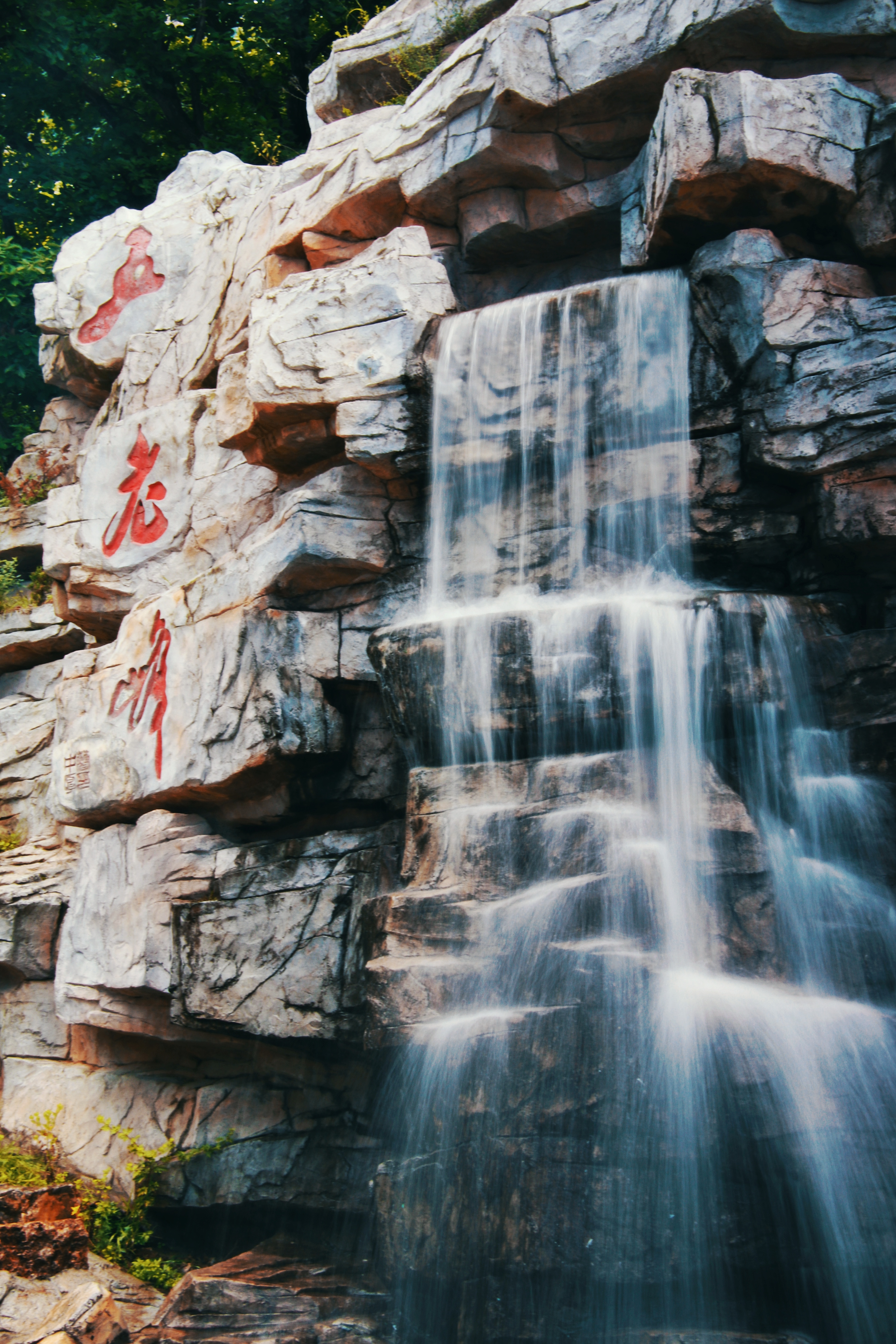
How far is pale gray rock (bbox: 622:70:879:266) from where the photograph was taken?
6.01 m

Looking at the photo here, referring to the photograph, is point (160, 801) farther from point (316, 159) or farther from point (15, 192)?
point (15, 192)

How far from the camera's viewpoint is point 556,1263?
12.6ft

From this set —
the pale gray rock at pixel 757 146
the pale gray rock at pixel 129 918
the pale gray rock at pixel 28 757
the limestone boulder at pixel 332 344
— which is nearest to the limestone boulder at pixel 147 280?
the limestone boulder at pixel 332 344

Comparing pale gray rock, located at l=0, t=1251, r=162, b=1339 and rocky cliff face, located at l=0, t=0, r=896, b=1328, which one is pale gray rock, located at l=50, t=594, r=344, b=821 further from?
pale gray rock, located at l=0, t=1251, r=162, b=1339

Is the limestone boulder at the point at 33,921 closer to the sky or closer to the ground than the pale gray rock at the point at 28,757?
closer to the ground

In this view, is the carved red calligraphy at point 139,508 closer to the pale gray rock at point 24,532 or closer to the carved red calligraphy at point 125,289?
the carved red calligraphy at point 125,289

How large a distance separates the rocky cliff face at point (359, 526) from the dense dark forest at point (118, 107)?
5145mm

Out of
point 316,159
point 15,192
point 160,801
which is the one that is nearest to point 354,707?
point 160,801

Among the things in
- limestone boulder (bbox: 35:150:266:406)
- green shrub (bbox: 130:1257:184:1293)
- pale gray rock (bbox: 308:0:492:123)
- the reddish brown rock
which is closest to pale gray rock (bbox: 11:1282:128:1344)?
the reddish brown rock

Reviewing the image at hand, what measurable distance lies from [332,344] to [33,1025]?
5399 mm

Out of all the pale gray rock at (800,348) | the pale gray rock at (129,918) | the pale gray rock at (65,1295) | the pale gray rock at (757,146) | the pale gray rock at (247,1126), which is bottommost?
the pale gray rock at (65,1295)

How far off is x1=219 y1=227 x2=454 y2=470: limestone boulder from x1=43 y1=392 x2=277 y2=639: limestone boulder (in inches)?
37.0

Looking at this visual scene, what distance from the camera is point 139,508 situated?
872 cm

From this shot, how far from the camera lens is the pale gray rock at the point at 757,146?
6012mm
